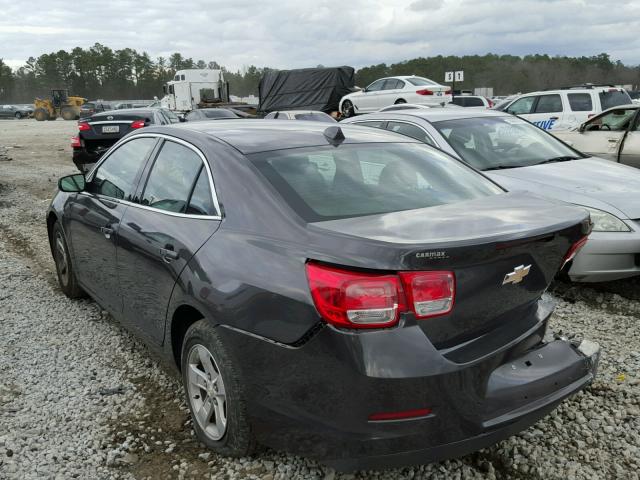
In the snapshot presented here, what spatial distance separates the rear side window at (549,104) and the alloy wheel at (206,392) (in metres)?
14.0

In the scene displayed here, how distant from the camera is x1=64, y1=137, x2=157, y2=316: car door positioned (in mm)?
3676

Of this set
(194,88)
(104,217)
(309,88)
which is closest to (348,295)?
(104,217)

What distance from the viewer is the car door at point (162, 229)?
2.85 meters

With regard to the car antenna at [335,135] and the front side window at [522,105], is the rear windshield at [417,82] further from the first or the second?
the car antenna at [335,135]

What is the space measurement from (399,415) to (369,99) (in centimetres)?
2068

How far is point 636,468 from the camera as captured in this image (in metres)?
2.70

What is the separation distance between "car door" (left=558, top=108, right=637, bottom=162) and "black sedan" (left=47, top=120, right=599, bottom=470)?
586 centimetres

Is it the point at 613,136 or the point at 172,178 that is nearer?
the point at 172,178

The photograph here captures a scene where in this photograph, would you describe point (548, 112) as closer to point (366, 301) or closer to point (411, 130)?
point (411, 130)

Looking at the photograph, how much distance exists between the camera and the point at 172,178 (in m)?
3.26

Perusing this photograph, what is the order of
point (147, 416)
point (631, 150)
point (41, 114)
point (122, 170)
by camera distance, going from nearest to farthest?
point (147, 416) → point (122, 170) → point (631, 150) → point (41, 114)

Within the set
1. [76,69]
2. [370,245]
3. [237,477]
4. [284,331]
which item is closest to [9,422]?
[237,477]

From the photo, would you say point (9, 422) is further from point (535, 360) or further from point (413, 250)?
point (535, 360)

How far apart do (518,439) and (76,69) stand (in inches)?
4943
